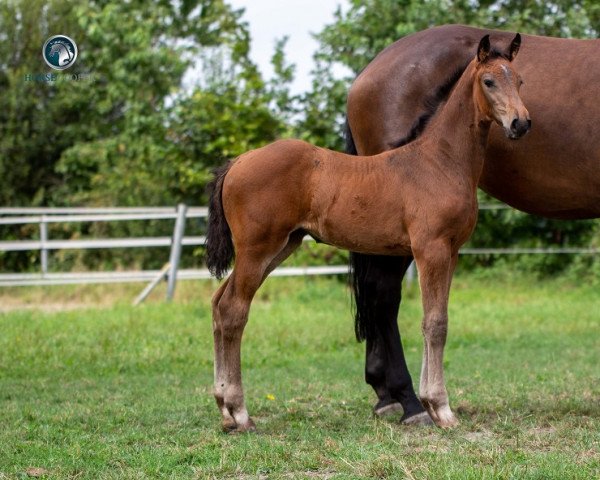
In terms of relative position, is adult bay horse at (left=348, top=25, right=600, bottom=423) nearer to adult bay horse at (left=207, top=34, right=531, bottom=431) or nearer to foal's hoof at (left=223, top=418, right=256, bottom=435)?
adult bay horse at (left=207, top=34, right=531, bottom=431)

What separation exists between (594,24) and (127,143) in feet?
28.5

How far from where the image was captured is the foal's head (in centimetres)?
475

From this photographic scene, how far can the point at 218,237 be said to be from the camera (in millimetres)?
5238

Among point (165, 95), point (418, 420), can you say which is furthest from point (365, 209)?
point (165, 95)

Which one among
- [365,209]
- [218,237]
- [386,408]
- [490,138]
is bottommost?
[386,408]

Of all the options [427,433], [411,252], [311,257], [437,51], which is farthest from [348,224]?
[311,257]

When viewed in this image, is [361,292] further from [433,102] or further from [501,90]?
[501,90]

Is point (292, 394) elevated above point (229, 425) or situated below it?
below

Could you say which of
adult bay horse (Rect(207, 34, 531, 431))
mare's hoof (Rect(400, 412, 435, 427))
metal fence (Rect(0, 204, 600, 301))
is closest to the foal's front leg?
adult bay horse (Rect(207, 34, 531, 431))

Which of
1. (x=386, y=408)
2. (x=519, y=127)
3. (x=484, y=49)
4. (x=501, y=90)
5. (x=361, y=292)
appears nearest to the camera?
(x=519, y=127)

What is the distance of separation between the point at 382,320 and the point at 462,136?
1.36 meters

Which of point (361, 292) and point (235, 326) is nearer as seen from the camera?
point (235, 326)

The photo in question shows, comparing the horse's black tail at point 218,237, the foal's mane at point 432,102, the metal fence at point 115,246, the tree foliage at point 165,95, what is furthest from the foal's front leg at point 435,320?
the tree foliage at point 165,95

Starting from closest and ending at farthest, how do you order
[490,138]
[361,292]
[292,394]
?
[490,138], [361,292], [292,394]
